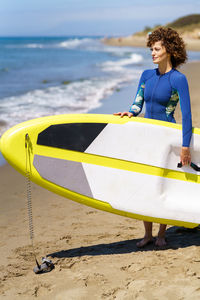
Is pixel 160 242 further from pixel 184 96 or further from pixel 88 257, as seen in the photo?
pixel 184 96

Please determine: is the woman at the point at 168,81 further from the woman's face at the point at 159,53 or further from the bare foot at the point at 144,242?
the bare foot at the point at 144,242

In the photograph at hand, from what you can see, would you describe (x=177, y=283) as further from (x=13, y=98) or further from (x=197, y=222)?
(x=13, y=98)

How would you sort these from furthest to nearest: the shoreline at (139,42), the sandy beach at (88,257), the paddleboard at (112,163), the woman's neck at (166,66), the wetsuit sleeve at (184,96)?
the shoreline at (139,42) → the paddleboard at (112,163) → the woman's neck at (166,66) → the wetsuit sleeve at (184,96) → the sandy beach at (88,257)

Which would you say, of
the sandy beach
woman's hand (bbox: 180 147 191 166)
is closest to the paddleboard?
woman's hand (bbox: 180 147 191 166)

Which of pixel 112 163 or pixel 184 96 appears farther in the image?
pixel 112 163

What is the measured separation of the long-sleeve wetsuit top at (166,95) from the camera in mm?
2619

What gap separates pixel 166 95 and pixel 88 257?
4.61 feet

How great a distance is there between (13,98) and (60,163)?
27.8ft

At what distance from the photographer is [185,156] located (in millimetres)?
2781

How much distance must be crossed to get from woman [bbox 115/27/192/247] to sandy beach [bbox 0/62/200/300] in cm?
78

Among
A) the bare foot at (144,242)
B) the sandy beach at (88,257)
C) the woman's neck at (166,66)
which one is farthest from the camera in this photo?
the bare foot at (144,242)

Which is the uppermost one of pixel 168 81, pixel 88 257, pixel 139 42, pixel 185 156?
pixel 168 81

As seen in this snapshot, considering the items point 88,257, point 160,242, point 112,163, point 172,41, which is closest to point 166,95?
point 172,41

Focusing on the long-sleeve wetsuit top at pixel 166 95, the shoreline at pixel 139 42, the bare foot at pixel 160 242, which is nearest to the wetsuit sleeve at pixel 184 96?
the long-sleeve wetsuit top at pixel 166 95
